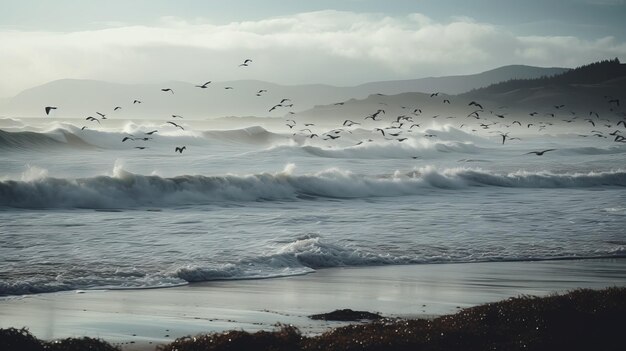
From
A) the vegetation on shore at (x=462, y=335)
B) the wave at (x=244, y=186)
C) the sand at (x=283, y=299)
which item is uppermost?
the wave at (x=244, y=186)

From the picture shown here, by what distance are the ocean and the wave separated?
75 mm

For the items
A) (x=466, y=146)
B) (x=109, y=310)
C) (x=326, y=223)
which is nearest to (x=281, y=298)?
(x=109, y=310)

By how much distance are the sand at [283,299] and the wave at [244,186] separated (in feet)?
48.7

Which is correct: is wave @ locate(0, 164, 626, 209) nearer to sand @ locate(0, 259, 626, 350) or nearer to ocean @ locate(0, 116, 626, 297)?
ocean @ locate(0, 116, 626, 297)

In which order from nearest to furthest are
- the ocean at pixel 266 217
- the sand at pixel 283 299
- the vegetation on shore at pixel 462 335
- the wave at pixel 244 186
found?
the vegetation on shore at pixel 462 335
the sand at pixel 283 299
the ocean at pixel 266 217
the wave at pixel 244 186

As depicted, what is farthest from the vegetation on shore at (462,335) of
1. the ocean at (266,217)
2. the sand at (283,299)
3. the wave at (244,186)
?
the wave at (244,186)

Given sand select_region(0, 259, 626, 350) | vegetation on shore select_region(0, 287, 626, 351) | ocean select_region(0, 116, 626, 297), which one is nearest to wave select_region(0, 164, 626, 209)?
ocean select_region(0, 116, 626, 297)

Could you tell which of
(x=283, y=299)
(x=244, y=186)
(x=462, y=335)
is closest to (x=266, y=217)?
(x=244, y=186)

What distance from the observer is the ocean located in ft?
52.5

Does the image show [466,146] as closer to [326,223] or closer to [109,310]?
[326,223]

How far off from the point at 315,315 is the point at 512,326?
2838mm

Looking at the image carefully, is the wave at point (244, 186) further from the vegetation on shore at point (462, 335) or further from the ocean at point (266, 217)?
the vegetation on shore at point (462, 335)

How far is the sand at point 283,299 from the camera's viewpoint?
33.6 ft

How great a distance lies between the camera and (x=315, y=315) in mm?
11008
